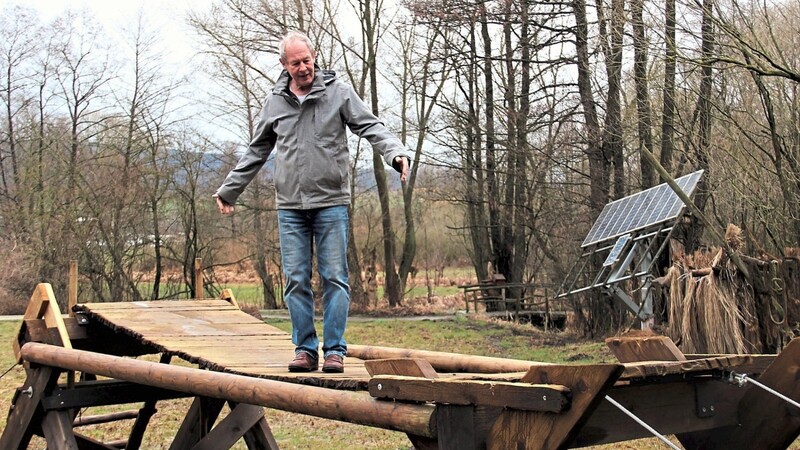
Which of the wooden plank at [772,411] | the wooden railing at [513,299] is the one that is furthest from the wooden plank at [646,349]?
the wooden railing at [513,299]

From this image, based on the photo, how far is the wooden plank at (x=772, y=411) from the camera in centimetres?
367

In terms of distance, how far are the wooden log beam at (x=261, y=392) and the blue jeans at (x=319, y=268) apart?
59cm

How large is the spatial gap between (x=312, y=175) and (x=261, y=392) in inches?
49.8

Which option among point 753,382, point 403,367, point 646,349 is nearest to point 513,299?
point 646,349

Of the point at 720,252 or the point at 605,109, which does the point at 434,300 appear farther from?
the point at 720,252

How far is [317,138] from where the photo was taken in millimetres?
4789

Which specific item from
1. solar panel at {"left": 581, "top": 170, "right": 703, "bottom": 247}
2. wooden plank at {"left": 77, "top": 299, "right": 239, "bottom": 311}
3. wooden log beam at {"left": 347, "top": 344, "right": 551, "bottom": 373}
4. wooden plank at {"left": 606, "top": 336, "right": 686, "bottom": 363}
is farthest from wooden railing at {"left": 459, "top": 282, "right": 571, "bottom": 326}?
wooden plank at {"left": 606, "top": 336, "right": 686, "bottom": 363}

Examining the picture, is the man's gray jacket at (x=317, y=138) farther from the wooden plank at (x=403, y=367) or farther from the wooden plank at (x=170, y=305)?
the wooden plank at (x=170, y=305)

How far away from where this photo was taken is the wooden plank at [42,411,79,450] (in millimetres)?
5541

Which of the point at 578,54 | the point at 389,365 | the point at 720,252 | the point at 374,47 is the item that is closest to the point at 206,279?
the point at 374,47

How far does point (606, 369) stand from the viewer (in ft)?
8.86

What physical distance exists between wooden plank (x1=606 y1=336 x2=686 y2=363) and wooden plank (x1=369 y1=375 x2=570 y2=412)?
1.03 m

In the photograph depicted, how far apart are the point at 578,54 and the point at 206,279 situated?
13.8 meters

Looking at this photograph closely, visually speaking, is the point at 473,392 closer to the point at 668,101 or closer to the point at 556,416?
the point at 556,416
